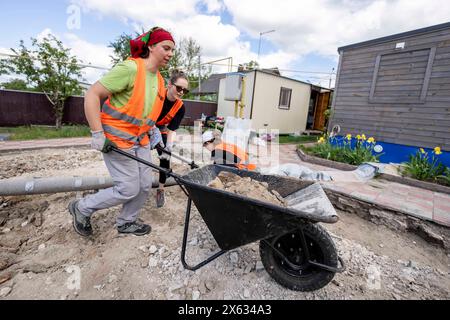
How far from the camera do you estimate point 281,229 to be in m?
1.42

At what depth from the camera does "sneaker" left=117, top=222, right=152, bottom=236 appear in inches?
85.5

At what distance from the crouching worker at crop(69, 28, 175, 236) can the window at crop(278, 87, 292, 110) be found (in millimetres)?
9094

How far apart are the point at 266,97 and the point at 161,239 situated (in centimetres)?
847

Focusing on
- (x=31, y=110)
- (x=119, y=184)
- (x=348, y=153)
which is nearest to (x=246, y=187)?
(x=119, y=184)

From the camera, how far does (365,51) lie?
620 centimetres

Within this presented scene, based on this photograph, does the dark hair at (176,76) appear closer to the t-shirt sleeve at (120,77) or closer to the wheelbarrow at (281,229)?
the t-shirt sleeve at (120,77)

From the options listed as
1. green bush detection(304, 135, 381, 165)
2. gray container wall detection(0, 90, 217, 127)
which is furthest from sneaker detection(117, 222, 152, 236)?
gray container wall detection(0, 90, 217, 127)

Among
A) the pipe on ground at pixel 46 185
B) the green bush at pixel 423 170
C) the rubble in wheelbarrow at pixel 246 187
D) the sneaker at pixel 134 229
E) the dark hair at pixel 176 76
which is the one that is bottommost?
the sneaker at pixel 134 229

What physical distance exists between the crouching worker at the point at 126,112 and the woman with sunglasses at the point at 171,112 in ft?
0.82

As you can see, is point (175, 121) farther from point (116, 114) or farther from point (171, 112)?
point (116, 114)

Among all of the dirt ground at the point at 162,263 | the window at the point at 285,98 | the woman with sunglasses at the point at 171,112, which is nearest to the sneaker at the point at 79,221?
the dirt ground at the point at 162,263

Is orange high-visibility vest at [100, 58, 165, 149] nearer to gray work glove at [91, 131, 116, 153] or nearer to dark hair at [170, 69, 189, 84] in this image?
gray work glove at [91, 131, 116, 153]

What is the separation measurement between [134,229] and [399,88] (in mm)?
6692

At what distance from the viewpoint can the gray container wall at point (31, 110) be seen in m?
8.44
